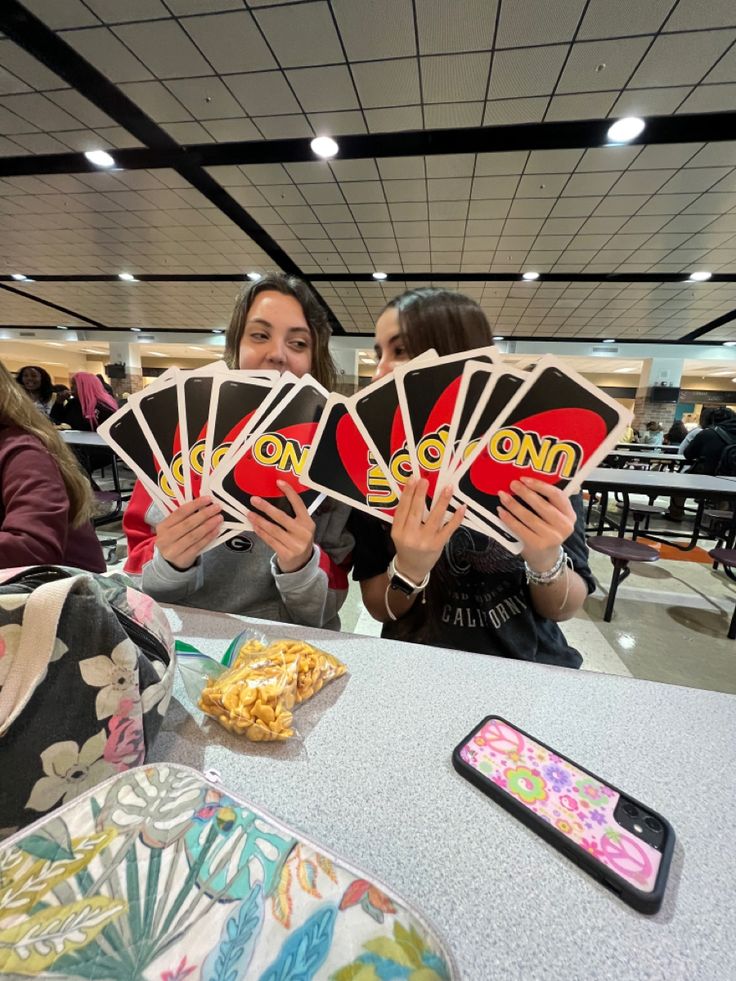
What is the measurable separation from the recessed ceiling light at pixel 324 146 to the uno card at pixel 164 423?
3748 millimetres

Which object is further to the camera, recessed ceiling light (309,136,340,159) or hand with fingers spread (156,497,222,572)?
recessed ceiling light (309,136,340,159)

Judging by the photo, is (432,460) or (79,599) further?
(432,460)

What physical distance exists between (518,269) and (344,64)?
3.93 meters

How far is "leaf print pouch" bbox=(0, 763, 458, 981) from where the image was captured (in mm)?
265

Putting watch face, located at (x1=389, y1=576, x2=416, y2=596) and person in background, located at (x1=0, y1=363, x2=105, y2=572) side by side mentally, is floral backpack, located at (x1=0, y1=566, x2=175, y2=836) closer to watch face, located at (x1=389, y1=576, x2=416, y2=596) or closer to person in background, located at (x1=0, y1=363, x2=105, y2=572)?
watch face, located at (x1=389, y1=576, x2=416, y2=596)

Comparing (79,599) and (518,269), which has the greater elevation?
(518,269)

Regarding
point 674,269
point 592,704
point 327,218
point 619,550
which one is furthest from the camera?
point 674,269

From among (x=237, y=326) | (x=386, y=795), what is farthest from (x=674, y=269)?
(x=386, y=795)

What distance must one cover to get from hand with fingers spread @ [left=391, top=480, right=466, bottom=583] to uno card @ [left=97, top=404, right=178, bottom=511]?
0.43m

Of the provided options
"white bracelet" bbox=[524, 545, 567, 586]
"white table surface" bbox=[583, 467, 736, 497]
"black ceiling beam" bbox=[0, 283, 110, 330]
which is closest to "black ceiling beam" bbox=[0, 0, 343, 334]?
"white bracelet" bbox=[524, 545, 567, 586]

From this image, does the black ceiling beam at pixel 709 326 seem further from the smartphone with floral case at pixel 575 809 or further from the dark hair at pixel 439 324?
the smartphone with floral case at pixel 575 809

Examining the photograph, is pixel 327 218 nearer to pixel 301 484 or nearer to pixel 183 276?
pixel 183 276

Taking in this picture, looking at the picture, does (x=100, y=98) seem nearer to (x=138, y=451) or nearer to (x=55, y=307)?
(x=138, y=451)

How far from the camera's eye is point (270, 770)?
0.46 m
